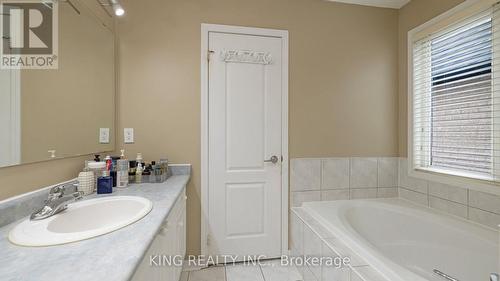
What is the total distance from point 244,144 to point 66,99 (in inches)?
51.7

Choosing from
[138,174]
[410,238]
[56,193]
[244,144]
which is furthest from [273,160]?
[56,193]

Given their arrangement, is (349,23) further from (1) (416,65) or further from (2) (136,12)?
(2) (136,12)

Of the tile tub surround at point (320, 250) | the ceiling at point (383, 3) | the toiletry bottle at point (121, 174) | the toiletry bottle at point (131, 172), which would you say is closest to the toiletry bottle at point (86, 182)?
the toiletry bottle at point (121, 174)

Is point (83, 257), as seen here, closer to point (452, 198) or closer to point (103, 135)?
point (103, 135)

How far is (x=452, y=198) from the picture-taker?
5.65 feet

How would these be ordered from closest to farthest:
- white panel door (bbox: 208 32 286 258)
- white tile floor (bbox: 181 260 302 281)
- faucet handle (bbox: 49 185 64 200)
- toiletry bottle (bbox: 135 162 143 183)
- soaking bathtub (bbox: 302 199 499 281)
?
faucet handle (bbox: 49 185 64 200)
soaking bathtub (bbox: 302 199 499 281)
toiletry bottle (bbox: 135 162 143 183)
white tile floor (bbox: 181 260 302 281)
white panel door (bbox: 208 32 286 258)

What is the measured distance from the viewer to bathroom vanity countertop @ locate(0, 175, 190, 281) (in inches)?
22.1

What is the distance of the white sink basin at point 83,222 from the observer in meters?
0.74

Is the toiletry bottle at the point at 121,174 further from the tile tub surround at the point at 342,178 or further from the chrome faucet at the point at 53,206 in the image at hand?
the tile tub surround at the point at 342,178

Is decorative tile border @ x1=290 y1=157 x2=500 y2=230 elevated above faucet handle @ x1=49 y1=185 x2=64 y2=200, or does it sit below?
below

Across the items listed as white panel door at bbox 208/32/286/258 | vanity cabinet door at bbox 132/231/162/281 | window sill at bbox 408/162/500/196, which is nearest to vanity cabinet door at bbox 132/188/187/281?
vanity cabinet door at bbox 132/231/162/281

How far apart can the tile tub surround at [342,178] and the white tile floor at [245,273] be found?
58 cm

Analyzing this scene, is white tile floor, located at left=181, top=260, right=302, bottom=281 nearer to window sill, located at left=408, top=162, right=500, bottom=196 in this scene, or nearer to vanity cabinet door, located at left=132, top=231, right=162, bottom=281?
vanity cabinet door, located at left=132, top=231, right=162, bottom=281

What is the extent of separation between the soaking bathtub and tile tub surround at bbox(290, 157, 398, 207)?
103mm
